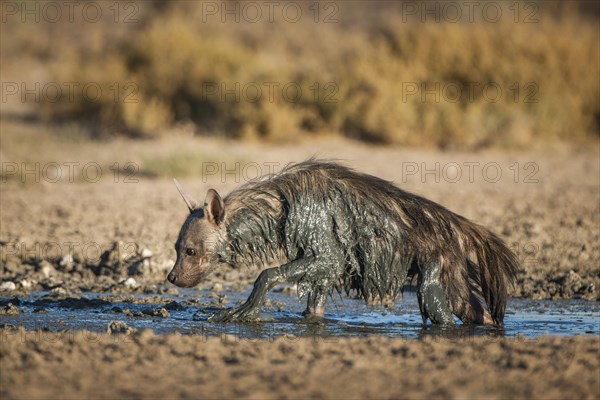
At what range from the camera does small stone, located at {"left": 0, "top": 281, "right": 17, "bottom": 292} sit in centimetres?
985

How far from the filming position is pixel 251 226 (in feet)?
26.7

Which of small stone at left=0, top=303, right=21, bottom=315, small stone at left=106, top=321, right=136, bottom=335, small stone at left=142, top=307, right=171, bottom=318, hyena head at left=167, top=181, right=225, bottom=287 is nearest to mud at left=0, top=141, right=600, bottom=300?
small stone at left=0, top=303, right=21, bottom=315

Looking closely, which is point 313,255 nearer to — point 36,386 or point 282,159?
point 36,386

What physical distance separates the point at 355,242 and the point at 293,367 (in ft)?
6.88

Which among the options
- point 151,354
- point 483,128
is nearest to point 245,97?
point 483,128

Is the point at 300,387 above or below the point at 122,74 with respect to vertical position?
below

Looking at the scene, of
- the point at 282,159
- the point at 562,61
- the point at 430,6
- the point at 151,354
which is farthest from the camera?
the point at 430,6

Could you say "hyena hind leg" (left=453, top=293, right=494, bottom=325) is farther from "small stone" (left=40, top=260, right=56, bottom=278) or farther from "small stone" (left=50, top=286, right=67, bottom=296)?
"small stone" (left=40, top=260, right=56, bottom=278)

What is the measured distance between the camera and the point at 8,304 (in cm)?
889

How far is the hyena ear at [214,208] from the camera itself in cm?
794

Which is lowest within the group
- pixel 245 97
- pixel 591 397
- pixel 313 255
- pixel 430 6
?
pixel 591 397

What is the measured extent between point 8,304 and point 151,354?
2942 millimetres

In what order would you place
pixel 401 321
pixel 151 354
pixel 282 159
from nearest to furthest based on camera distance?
1. pixel 151 354
2. pixel 401 321
3. pixel 282 159
